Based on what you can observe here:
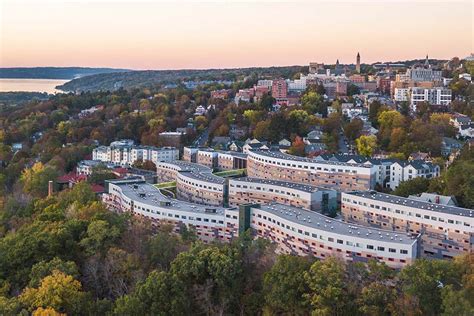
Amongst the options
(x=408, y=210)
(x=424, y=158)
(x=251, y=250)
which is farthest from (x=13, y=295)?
(x=424, y=158)

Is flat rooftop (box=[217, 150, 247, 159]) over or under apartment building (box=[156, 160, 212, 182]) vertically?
over

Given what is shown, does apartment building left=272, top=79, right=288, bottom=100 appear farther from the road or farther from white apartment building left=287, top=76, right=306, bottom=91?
the road

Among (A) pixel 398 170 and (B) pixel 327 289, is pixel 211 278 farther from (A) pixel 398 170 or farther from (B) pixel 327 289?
(A) pixel 398 170

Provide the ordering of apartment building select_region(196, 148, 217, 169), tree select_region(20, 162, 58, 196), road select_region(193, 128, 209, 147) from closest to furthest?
tree select_region(20, 162, 58, 196)
apartment building select_region(196, 148, 217, 169)
road select_region(193, 128, 209, 147)

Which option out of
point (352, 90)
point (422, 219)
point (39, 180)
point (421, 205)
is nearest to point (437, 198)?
point (421, 205)

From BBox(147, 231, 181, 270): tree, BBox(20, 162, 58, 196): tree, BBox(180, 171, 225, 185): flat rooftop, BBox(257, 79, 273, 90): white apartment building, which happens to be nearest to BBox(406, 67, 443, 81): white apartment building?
BBox(257, 79, 273, 90): white apartment building

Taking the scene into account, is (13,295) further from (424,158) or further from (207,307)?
(424,158)
